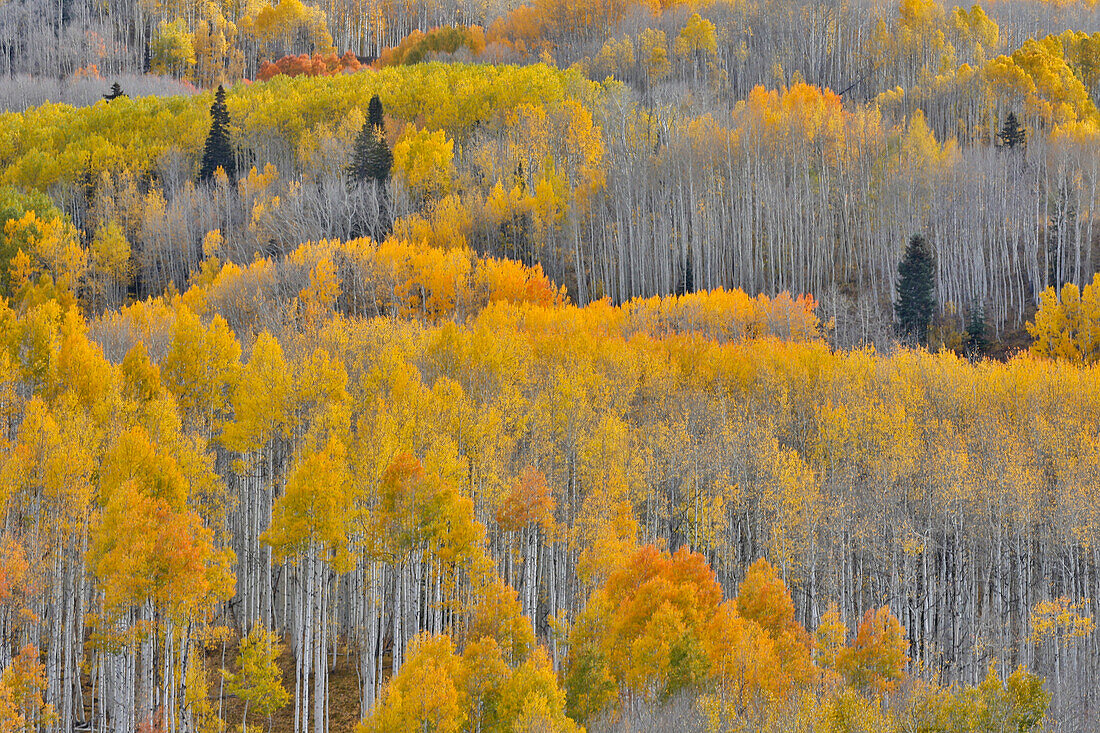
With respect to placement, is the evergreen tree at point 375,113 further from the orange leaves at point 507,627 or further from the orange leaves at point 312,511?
the orange leaves at point 507,627

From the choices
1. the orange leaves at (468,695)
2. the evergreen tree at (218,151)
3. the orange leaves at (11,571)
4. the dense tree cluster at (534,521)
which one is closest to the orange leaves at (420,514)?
the dense tree cluster at (534,521)

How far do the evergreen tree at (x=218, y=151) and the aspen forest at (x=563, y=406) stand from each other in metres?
0.86

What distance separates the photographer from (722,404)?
159 ft

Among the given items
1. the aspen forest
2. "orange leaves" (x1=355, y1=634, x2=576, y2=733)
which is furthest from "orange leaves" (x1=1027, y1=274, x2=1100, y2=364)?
"orange leaves" (x1=355, y1=634, x2=576, y2=733)

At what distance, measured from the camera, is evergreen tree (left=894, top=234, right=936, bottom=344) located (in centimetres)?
6247

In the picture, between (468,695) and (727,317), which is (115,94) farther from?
(468,695)

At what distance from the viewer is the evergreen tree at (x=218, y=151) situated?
87.9 meters

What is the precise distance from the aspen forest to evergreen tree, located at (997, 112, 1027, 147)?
A: 0.38 meters

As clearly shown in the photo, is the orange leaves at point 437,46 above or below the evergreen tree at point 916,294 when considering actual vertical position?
above

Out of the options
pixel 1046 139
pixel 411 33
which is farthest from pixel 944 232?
pixel 411 33

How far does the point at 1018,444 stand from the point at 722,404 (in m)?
12.7

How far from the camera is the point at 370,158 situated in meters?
82.1

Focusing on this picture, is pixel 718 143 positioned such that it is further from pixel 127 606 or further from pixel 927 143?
pixel 127 606

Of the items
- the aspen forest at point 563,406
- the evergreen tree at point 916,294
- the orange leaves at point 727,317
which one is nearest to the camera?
the aspen forest at point 563,406
